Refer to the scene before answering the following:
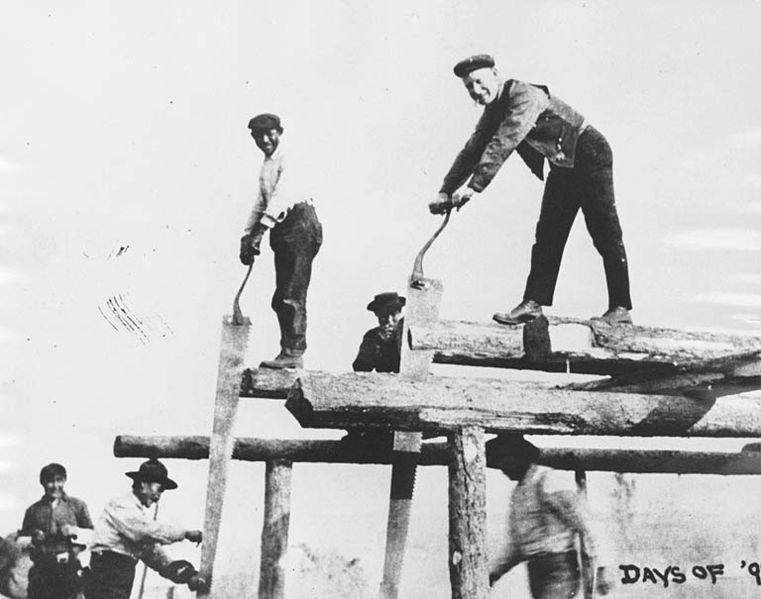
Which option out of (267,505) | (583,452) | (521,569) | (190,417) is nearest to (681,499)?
(583,452)

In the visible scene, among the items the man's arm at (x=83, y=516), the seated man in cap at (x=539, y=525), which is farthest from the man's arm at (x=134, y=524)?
the seated man in cap at (x=539, y=525)

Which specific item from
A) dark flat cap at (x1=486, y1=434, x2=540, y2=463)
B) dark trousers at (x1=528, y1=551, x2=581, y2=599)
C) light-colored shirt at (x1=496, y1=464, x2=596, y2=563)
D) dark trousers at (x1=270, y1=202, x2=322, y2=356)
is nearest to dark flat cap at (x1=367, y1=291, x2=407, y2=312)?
dark trousers at (x1=270, y1=202, x2=322, y2=356)

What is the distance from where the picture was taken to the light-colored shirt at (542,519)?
8656mm

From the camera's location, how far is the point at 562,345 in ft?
23.5

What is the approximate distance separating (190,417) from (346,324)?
1.60 meters

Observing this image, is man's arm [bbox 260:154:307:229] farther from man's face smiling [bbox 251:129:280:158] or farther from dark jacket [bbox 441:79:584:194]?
dark jacket [bbox 441:79:584:194]

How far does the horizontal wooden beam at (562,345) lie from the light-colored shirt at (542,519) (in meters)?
1.65

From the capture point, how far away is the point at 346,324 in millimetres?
9156

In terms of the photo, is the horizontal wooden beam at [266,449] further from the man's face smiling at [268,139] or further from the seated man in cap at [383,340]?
the man's face smiling at [268,139]

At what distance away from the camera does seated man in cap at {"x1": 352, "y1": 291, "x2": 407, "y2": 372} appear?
906cm

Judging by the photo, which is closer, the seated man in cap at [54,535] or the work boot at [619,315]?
the work boot at [619,315]

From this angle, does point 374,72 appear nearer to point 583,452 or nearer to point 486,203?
point 486,203

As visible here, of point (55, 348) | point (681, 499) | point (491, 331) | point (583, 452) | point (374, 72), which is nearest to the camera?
point (491, 331)

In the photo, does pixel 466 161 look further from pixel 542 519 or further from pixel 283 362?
pixel 542 519
